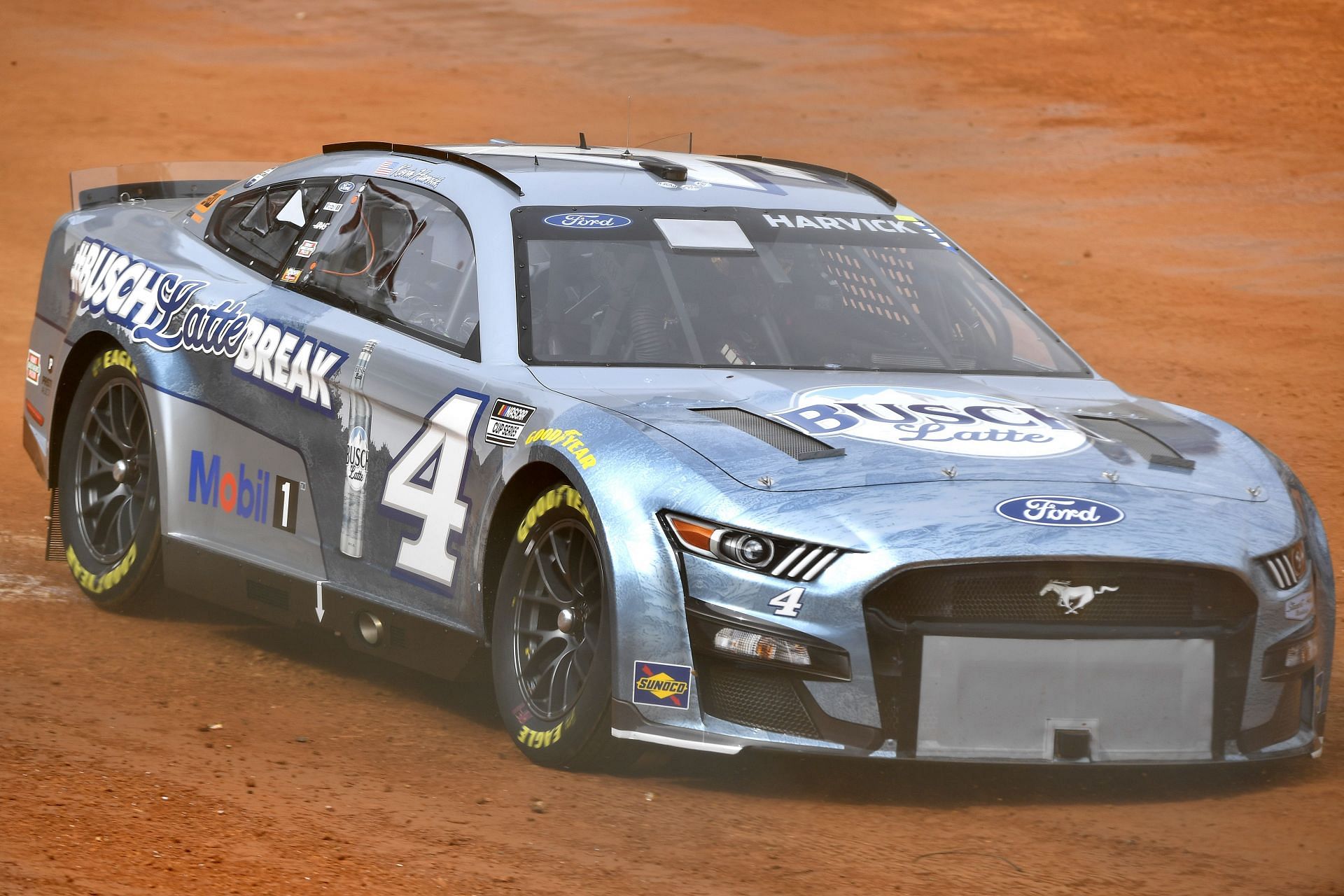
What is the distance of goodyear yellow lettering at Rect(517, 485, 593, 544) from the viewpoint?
5.11m

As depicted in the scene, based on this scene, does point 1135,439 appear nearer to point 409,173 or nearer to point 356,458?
point 356,458

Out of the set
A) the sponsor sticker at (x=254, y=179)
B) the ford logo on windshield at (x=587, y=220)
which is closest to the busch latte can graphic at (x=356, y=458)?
the ford logo on windshield at (x=587, y=220)

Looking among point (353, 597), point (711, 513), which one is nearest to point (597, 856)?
point (711, 513)

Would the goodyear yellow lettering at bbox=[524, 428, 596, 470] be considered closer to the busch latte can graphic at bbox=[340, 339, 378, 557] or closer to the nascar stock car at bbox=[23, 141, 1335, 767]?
the nascar stock car at bbox=[23, 141, 1335, 767]

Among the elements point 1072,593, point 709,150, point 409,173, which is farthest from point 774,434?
point 709,150

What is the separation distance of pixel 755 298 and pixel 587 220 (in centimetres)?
57

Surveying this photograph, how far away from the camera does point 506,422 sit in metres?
5.43

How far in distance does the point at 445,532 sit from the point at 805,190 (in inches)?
75.0

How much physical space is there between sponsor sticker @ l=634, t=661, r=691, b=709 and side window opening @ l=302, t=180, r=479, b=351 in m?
1.34

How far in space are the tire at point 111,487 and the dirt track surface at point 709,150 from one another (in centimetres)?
18

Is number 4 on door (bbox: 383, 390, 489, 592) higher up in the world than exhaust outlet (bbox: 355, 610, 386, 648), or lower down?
higher up

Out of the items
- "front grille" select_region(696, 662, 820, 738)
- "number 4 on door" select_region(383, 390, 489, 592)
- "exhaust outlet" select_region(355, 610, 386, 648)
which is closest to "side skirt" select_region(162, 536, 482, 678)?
"exhaust outlet" select_region(355, 610, 386, 648)

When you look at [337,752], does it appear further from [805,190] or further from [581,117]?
[581,117]

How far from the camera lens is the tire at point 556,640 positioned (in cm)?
507
